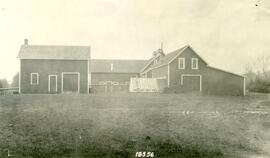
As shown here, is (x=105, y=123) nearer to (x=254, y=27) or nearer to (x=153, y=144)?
(x=153, y=144)

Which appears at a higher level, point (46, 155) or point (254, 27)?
point (254, 27)

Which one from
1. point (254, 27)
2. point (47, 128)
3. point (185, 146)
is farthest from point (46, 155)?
point (254, 27)

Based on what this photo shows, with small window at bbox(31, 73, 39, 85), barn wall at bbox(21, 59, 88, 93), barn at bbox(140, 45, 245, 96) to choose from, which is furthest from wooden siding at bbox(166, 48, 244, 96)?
small window at bbox(31, 73, 39, 85)

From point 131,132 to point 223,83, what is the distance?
6853mm

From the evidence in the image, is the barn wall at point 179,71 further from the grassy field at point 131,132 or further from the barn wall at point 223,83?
the grassy field at point 131,132

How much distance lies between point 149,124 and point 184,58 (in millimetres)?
10323

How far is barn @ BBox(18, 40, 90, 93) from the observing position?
1109cm

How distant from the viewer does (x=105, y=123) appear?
697 cm

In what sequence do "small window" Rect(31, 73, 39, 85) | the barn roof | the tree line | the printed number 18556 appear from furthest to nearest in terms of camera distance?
the barn roof → "small window" Rect(31, 73, 39, 85) → the tree line → the printed number 18556

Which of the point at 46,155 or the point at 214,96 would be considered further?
the point at 214,96

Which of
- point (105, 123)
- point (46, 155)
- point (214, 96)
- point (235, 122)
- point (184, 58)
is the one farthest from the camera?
point (184, 58)

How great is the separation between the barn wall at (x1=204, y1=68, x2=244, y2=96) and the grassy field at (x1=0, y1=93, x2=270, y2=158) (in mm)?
3410

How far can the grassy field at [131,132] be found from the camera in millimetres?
6184

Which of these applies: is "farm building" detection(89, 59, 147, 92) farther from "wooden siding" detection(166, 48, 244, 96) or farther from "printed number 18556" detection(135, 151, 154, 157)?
"printed number 18556" detection(135, 151, 154, 157)
